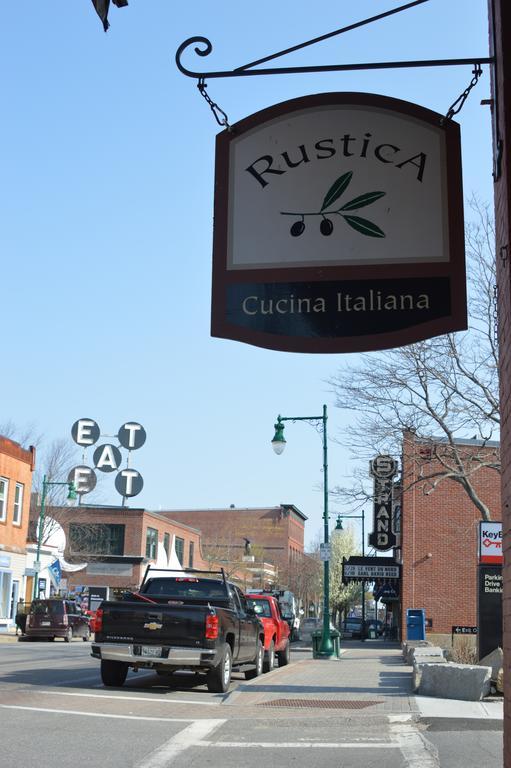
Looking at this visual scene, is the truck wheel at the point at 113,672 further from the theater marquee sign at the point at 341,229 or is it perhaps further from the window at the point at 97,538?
the window at the point at 97,538

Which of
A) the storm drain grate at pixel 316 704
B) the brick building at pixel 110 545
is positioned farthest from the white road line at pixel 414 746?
the brick building at pixel 110 545

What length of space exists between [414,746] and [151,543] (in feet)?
198

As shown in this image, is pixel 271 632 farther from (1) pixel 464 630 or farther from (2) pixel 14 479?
(2) pixel 14 479

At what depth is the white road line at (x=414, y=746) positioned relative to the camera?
28.0ft

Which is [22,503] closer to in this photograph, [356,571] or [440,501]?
[356,571]

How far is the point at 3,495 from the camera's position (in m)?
42.8

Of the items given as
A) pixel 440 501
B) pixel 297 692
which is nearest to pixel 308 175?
pixel 297 692

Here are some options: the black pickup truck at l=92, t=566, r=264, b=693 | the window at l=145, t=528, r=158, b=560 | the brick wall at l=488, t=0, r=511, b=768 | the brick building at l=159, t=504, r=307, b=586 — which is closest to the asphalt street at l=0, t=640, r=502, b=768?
the black pickup truck at l=92, t=566, r=264, b=693

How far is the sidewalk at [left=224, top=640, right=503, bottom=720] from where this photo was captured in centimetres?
1214

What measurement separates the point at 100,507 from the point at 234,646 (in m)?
52.3

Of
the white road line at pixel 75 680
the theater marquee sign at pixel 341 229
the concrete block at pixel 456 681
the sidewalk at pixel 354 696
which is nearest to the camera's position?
the theater marquee sign at pixel 341 229

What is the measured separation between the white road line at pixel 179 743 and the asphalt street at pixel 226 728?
0.01 m

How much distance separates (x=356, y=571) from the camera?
129ft

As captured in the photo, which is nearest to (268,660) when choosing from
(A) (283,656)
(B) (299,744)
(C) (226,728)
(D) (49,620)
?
(A) (283,656)
